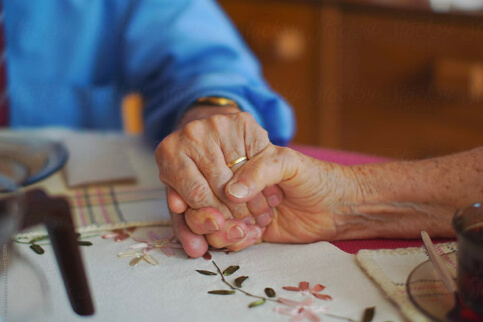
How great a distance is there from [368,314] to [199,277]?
0.51 ft

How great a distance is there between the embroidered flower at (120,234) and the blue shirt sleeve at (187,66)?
270 millimetres

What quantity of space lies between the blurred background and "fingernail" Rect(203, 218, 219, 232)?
1309mm

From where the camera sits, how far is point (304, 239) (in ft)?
1.92

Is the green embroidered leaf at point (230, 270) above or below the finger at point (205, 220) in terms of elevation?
below

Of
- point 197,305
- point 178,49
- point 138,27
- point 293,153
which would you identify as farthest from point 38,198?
point 138,27

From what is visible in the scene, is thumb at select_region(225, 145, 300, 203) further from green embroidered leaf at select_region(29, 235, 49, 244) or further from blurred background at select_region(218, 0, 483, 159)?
blurred background at select_region(218, 0, 483, 159)

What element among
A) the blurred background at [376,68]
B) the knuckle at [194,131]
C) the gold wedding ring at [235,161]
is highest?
the knuckle at [194,131]

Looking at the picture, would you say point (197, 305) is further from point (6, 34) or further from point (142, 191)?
point (6, 34)

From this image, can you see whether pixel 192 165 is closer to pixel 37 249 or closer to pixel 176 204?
pixel 176 204

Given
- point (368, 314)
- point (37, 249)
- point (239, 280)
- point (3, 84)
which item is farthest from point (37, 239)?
point (3, 84)

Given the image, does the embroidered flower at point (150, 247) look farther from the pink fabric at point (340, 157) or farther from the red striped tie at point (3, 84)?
the red striped tie at point (3, 84)

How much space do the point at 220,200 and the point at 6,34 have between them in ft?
2.26

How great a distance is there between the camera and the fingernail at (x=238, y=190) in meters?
0.55

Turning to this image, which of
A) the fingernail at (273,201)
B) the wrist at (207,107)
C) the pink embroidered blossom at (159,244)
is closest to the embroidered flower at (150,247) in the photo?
the pink embroidered blossom at (159,244)
